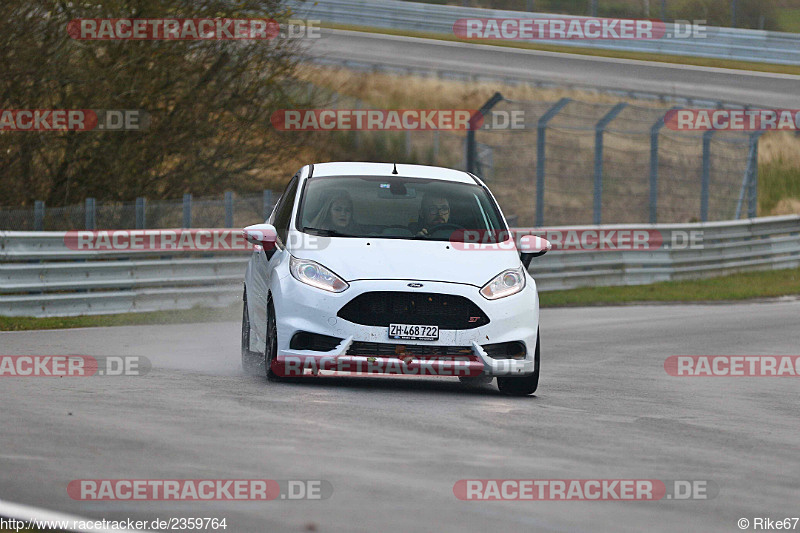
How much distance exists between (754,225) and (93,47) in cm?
1289

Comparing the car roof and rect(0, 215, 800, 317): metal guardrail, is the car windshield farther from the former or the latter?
rect(0, 215, 800, 317): metal guardrail

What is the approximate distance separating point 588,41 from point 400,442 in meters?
42.2

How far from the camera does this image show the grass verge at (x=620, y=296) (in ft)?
55.6

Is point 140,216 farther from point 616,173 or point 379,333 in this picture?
point 616,173

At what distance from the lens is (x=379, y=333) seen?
9.98 metres

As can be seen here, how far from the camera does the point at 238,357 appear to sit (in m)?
13.1

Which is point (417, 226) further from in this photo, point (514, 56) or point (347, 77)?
point (514, 56)

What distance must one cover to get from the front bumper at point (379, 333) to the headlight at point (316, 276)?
0.18ft

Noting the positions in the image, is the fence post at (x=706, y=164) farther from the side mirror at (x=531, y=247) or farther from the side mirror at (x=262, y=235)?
the side mirror at (x=262, y=235)

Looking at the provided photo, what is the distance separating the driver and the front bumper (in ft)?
3.26

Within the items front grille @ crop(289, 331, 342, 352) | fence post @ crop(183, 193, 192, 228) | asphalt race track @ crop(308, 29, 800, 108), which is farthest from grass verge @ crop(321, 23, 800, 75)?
front grille @ crop(289, 331, 342, 352)

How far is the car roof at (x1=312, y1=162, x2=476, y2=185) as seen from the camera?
11635 mm

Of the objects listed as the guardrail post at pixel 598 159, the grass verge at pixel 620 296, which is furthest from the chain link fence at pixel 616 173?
the guardrail post at pixel 598 159

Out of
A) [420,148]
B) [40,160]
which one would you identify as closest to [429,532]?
[40,160]
